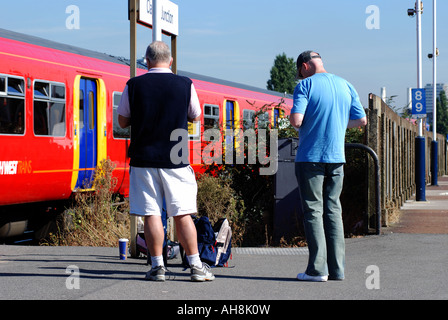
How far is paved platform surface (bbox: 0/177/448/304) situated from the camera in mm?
5027

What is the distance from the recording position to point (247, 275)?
601cm

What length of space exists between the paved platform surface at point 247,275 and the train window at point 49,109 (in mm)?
3007

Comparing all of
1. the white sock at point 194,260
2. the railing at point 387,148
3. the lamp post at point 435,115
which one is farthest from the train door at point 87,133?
the lamp post at point 435,115

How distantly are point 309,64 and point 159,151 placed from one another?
1.48 m

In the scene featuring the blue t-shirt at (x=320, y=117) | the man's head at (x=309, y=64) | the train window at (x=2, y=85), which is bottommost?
the blue t-shirt at (x=320, y=117)

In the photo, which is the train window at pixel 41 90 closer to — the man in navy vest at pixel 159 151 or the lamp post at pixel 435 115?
the man in navy vest at pixel 159 151

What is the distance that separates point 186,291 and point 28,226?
7029mm

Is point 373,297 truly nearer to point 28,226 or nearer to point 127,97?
point 127,97

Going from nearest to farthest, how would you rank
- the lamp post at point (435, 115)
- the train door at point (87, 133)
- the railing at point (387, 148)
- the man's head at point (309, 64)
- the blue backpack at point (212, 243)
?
the man's head at point (309, 64)
the blue backpack at point (212, 243)
the railing at point (387, 148)
the train door at point (87, 133)
the lamp post at point (435, 115)

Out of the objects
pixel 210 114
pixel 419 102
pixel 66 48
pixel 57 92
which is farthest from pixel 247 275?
pixel 419 102

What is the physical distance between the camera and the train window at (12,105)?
9969 millimetres

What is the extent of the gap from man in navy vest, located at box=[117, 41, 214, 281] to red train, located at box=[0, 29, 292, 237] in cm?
481

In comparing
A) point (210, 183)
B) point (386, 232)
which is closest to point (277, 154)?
point (210, 183)

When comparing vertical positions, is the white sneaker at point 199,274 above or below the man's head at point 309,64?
below
